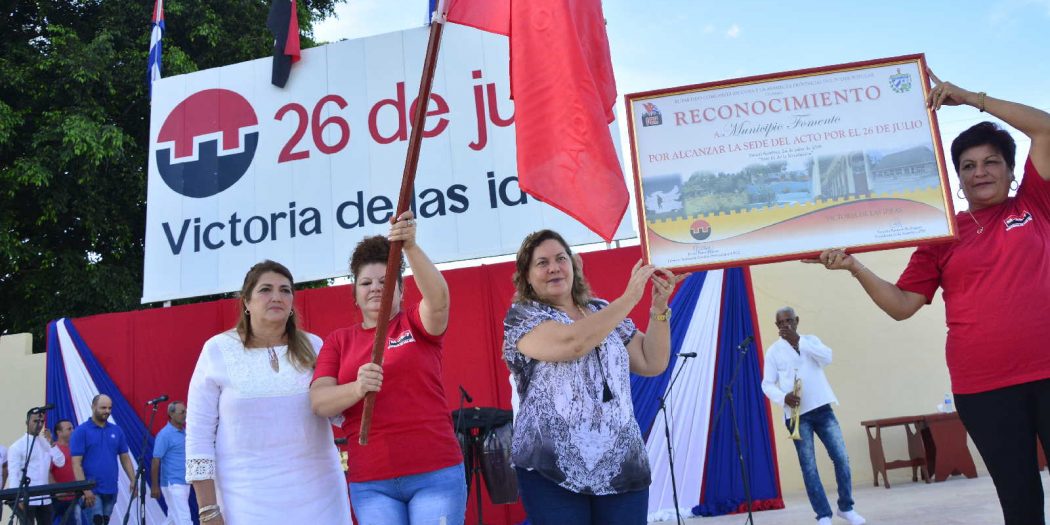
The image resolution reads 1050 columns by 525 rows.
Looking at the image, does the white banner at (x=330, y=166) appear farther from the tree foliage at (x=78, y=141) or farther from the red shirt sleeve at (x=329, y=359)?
the red shirt sleeve at (x=329, y=359)

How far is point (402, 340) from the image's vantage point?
8.52 ft

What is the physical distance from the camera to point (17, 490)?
5.96m

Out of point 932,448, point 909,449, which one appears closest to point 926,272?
point 932,448

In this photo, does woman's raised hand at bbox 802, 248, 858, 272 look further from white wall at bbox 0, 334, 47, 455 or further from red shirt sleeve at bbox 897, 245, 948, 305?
white wall at bbox 0, 334, 47, 455

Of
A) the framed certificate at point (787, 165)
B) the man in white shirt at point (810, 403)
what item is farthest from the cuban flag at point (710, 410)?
the framed certificate at point (787, 165)

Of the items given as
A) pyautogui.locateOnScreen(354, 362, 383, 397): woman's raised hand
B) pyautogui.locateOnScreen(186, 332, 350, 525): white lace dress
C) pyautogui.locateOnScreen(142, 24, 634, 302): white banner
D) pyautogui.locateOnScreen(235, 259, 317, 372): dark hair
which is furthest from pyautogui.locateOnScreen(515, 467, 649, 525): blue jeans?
pyautogui.locateOnScreen(142, 24, 634, 302): white banner

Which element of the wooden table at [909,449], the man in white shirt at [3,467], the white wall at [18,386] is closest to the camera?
the man in white shirt at [3,467]

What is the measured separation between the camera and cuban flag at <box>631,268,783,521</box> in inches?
291

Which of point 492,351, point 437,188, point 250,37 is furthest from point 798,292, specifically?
point 250,37

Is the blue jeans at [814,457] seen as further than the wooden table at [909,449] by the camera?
No

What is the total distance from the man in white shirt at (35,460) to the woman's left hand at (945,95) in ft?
24.9

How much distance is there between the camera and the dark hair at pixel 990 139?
8.39 ft

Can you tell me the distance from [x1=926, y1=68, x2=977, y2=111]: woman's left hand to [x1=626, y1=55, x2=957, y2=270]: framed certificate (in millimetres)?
44

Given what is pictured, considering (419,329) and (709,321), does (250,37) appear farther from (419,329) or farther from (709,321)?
(419,329)
